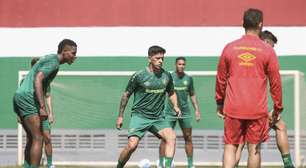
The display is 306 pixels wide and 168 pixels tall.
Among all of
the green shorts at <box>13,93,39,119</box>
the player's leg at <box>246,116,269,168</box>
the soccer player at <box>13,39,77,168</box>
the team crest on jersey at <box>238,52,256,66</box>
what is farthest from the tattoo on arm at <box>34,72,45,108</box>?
the team crest on jersey at <box>238,52,256,66</box>

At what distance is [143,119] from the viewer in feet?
47.3

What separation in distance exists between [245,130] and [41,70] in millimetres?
3258

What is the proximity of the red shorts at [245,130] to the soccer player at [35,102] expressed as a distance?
117 inches

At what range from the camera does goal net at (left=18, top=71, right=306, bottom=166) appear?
19578mm

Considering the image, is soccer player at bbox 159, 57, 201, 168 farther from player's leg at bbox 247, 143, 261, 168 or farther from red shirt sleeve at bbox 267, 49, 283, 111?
red shirt sleeve at bbox 267, 49, 283, 111

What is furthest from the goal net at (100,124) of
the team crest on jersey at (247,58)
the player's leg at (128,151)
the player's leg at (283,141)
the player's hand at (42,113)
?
the team crest on jersey at (247,58)

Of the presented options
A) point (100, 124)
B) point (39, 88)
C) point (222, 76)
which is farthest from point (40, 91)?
point (100, 124)

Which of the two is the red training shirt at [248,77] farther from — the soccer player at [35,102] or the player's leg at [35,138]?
the player's leg at [35,138]

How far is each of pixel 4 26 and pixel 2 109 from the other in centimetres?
228

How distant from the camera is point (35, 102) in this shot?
12406 millimetres

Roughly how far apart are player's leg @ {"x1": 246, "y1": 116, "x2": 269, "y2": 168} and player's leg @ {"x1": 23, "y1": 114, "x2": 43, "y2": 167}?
3.27 metres

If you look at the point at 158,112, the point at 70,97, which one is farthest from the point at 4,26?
the point at 158,112

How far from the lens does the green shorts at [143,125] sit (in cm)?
1428

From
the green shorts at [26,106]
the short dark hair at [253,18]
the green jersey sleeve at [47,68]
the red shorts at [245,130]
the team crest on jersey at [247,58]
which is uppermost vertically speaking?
the short dark hair at [253,18]
